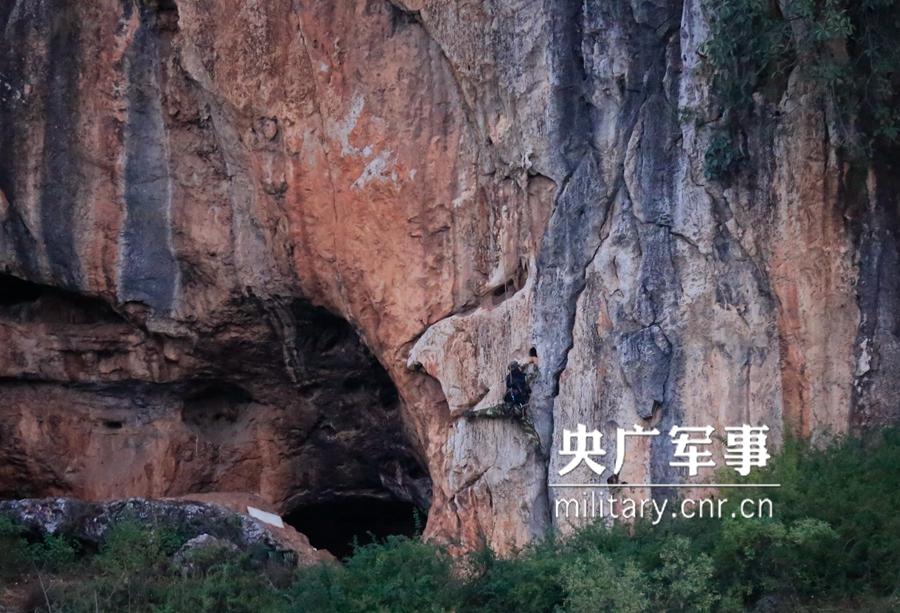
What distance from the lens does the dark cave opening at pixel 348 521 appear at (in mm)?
13984

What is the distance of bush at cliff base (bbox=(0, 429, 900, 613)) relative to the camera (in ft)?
28.4

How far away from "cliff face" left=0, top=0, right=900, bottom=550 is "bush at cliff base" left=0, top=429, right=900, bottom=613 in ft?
1.87

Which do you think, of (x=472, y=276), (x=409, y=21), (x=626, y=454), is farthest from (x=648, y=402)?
(x=409, y=21)

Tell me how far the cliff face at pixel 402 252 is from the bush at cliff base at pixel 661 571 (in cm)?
57

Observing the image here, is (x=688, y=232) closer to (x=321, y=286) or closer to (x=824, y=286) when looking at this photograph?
(x=824, y=286)

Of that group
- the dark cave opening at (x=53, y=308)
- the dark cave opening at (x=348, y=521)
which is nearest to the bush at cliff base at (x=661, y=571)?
the dark cave opening at (x=53, y=308)

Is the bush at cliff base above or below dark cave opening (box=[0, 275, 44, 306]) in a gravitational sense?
below

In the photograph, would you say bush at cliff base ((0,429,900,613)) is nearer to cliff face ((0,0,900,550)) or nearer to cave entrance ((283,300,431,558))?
cliff face ((0,0,900,550))

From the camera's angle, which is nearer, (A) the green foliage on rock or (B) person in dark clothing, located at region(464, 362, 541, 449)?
(A) the green foliage on rock

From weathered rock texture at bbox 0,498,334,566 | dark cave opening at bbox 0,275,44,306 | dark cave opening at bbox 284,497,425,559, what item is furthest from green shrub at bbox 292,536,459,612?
dark cave opening at bbox 0,275,44,306

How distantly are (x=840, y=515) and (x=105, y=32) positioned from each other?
22.6 feet

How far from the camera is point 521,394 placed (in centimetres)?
1048

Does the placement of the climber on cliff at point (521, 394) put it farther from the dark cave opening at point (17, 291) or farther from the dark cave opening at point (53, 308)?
the dark cave opening at point (17, 291)

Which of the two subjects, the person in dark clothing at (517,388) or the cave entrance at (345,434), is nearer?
the person in dark clothing at (517,388)
